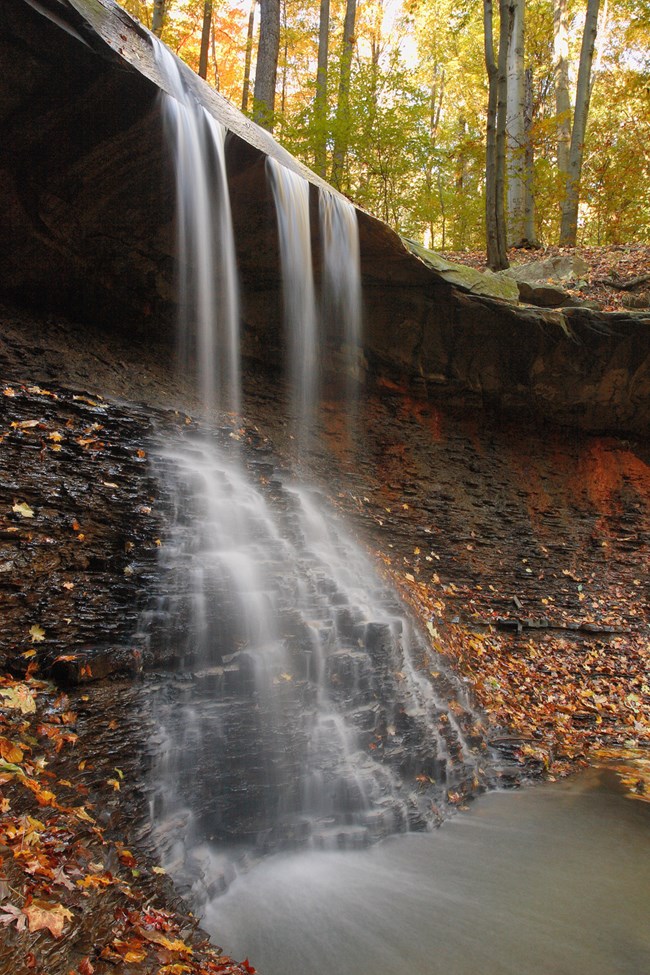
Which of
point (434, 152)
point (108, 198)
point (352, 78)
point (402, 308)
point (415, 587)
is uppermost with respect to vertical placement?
point (352, 78)

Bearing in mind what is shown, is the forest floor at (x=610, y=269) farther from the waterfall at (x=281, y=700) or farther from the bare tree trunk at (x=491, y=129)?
the waterfall at (x=281, y=700)

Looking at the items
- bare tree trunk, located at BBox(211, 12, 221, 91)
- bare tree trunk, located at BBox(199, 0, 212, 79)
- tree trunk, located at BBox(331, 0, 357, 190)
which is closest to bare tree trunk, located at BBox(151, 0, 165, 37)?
bare tree trunk, located at BBox(199, 0, 212, 79)

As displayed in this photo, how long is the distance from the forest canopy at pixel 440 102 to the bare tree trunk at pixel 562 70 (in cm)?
5

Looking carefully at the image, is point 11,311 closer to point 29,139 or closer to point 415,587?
point 29,139

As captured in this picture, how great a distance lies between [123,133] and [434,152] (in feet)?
30.2

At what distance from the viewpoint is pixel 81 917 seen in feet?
8.48

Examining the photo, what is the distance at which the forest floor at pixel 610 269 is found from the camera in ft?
35.0

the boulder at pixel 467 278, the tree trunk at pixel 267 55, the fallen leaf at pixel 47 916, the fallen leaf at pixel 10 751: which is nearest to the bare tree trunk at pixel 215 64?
the tree trunk at pixel 267 55

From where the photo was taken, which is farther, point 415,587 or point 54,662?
point 415,587

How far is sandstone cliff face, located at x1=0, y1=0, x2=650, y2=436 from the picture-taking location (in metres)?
5.82

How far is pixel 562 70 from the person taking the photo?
58.9ft

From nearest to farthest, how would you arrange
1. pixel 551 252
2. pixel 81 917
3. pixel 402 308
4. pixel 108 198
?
pixel 81 917, pixel 108 198, pixel 402 308, pixel 551 252

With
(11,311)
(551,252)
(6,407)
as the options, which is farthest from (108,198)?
(551,252)

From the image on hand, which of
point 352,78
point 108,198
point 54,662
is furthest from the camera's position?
point 352,78
